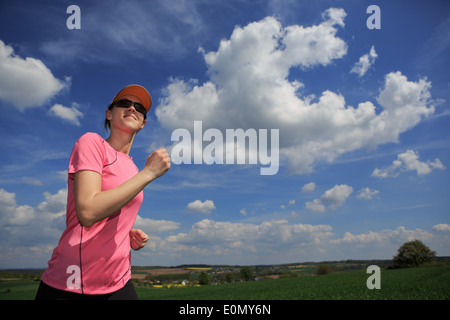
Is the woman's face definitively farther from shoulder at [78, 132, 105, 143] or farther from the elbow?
the elbow

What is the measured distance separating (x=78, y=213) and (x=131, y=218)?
59cm

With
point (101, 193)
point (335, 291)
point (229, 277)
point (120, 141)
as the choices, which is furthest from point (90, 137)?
point (229, 277)

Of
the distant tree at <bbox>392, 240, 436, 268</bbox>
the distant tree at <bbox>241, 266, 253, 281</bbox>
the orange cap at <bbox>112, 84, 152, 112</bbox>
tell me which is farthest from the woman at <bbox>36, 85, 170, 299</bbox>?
the distant tree at <bbox>241, 266, 253, 281</bbox>

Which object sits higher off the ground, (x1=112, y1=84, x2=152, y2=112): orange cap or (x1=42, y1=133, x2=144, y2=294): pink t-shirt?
(x1=112, y1=84, x2=152, y2=112): orange cap

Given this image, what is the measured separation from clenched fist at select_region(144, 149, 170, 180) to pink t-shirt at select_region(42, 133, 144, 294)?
13.1 inches

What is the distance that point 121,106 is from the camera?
8.09 ft

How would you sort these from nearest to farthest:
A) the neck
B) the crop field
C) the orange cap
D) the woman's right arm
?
the woman's right arm, the neck, the orange cap, the crop field

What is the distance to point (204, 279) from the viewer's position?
334 feet

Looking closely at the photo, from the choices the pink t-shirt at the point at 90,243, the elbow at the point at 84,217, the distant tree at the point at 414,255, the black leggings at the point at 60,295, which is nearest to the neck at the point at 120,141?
the pink t-shirt at the point at 90,243

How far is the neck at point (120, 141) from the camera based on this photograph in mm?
2391

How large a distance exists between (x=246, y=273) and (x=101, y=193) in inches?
4828

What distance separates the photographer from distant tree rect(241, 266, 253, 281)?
11575 centimetres

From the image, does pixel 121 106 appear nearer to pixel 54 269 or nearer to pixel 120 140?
pixel 120 140
